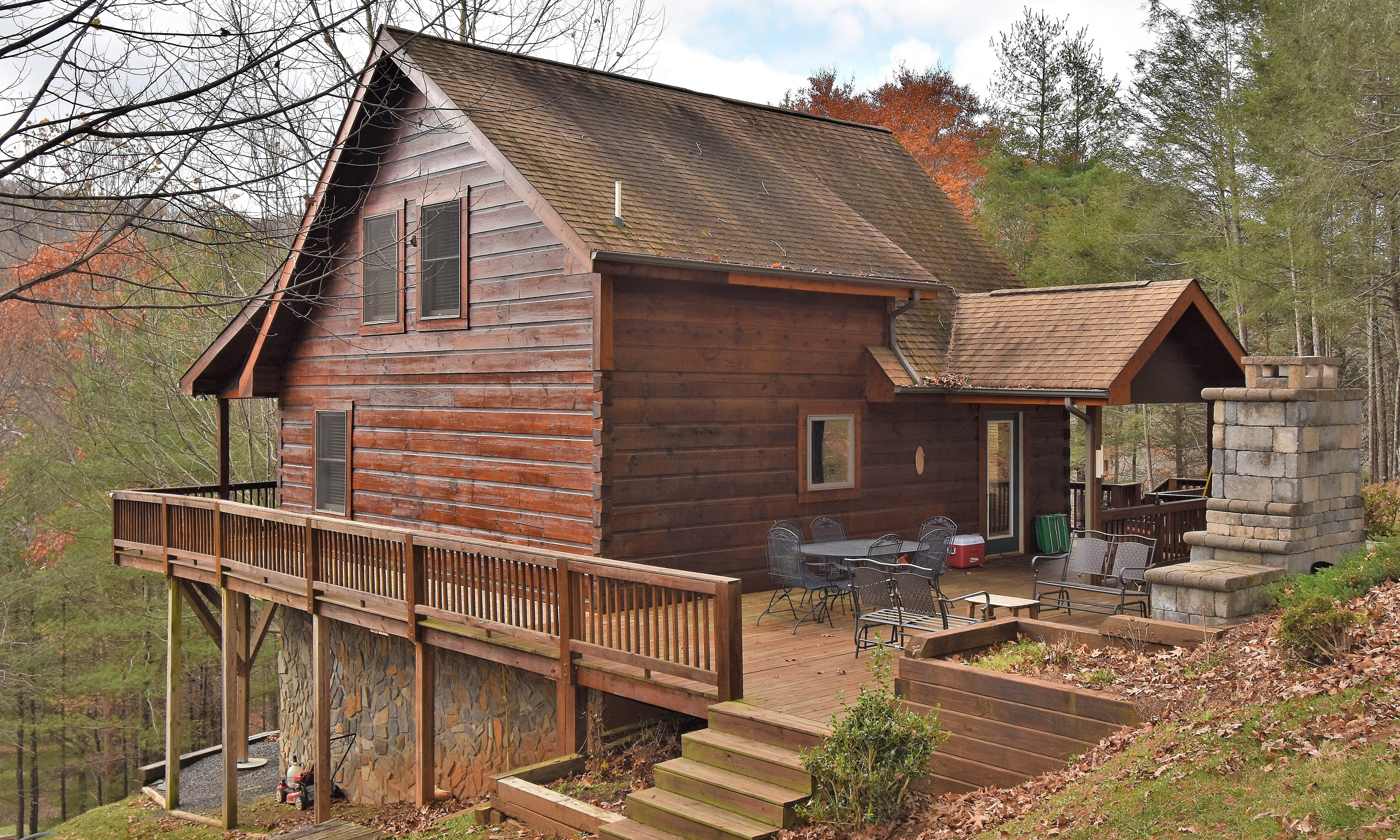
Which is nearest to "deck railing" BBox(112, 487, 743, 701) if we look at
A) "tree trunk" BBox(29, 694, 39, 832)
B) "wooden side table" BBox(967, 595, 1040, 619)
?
"wooden side table" BBox(967, 595, 1040, 619)

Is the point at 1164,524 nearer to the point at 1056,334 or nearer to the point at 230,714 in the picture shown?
the point at 1056,334

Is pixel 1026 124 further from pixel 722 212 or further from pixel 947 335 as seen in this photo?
pixel 722 212

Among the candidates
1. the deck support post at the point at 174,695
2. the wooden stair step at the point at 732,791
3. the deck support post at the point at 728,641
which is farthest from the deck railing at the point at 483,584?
the deck support post at the point at 174,695

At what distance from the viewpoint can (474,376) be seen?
42.2ft

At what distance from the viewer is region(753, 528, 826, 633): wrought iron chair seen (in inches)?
420

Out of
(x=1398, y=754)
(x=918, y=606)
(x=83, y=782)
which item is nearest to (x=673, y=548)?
(x=918, y=606)

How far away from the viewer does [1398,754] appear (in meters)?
5.31

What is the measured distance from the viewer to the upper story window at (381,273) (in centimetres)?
1410

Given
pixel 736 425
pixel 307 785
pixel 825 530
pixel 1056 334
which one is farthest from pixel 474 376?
pixel 1056 334

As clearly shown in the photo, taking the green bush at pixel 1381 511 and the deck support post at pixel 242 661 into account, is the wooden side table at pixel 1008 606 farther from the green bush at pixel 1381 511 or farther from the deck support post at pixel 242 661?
the deck support post at pixel 242 661

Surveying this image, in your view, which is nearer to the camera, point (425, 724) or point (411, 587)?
point (411, 587)

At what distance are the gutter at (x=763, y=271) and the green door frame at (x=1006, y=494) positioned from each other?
2.51 m

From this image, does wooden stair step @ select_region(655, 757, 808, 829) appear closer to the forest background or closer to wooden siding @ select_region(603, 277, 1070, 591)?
wooden siding @ select_region(603, 277, 1070, 591)

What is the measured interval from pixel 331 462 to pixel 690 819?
34.0ft
